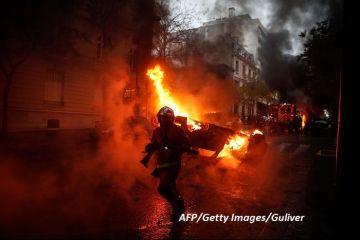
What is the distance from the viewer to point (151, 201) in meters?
6.36

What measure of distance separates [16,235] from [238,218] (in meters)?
3.23

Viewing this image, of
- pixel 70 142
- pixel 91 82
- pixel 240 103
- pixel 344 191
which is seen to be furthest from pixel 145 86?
pixel 240 103

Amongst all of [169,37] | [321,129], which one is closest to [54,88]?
[169,37]

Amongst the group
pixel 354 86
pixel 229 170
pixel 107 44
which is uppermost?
pixel 107 44

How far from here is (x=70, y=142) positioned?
14422 millimetres

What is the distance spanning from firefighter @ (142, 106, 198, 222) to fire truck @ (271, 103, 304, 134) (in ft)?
79.2

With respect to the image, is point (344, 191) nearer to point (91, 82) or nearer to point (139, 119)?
point (139, 119)

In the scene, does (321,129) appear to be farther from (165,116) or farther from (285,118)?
(165,116)

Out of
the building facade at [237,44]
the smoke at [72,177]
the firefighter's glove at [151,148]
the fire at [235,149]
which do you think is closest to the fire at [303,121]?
the building facade at [237,44]

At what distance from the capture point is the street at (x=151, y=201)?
462 cm

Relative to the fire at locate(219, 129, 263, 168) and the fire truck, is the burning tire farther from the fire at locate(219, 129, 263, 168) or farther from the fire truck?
the fire truck

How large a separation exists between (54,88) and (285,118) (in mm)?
19011

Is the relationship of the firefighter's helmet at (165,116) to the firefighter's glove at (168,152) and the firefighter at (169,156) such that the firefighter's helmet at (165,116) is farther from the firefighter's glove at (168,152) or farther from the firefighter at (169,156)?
the firefighter's glove at (168,152)

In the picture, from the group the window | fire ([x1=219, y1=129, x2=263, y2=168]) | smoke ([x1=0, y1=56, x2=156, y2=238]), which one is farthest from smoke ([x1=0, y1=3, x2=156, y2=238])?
the window
